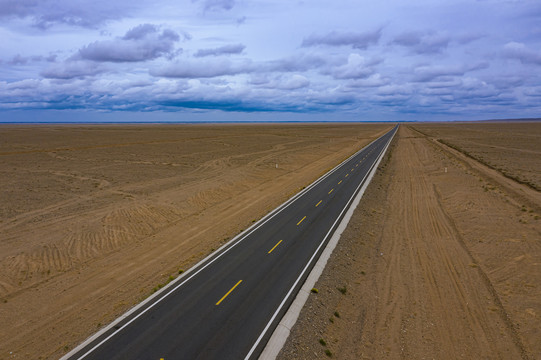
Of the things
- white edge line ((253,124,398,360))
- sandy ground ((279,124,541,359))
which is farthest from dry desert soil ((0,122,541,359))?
white edge line ((253,124,398,360))

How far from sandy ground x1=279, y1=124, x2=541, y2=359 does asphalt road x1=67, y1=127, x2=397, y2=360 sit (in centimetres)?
162

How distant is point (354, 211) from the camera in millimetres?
29078

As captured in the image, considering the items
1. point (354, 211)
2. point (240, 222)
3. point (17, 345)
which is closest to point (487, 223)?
point (354, 211)

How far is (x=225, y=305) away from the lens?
14930 millimetres

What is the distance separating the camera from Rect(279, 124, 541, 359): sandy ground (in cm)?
1290

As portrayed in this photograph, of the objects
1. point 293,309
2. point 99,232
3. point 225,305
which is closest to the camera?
point 293,309

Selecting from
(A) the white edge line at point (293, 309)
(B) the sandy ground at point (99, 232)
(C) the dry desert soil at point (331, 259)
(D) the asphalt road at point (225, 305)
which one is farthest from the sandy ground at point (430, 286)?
(B) the sandy ground at point (99, 232)

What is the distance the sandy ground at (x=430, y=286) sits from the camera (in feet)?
42.3

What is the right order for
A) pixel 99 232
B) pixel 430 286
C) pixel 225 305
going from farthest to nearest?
pixel 99 232, pixel 430 286, pixel 225 305

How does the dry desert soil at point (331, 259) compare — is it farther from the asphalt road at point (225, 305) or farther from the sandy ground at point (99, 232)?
the asphalt road at point (225, 305)

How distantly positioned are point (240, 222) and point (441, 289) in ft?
51.8

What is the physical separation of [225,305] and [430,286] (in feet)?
36.0

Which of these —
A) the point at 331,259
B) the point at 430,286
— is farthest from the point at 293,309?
the point at 430,286

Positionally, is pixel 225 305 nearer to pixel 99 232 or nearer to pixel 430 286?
pixel 430 286
